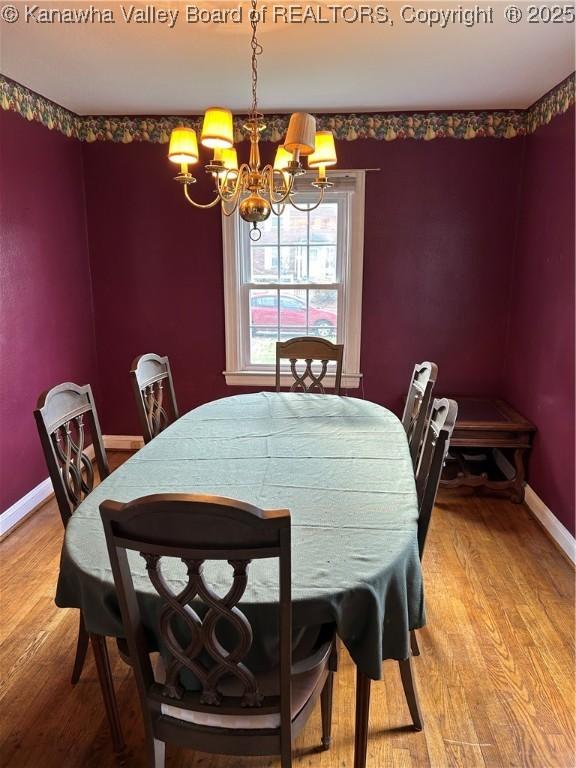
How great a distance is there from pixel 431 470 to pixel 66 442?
1251mm

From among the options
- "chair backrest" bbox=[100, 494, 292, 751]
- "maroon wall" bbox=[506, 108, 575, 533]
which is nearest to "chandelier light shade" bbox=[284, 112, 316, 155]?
"chair backrest" bbox=[100, 494, 292, 751]

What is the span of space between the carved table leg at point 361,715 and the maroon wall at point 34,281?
2.33 metres

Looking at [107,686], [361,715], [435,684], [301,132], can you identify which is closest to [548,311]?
[301,132]

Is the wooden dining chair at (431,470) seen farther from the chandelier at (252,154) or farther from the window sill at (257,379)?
the window sill at (257,379)

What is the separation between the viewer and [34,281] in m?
3.08

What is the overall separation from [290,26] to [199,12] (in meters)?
0.38

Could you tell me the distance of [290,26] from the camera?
6.88ft

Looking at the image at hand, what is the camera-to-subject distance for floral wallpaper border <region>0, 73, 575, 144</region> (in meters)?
3.26

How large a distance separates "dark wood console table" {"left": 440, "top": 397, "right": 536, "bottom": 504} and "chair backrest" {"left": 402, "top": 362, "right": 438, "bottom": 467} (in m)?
0.77

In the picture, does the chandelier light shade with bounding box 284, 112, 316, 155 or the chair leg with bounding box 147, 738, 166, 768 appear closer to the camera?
the chair leg with bounding box 147, 738, 166, 768

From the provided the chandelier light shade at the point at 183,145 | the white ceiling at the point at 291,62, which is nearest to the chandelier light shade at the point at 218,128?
the chandelier light shade at the point at 183,145

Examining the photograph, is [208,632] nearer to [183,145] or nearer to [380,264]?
[183,145]

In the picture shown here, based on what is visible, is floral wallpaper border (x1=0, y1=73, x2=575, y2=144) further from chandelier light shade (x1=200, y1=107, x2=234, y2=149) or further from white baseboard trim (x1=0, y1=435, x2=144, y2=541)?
white baseboard trim (x1=0, y1=435, x2=144, y2=541)

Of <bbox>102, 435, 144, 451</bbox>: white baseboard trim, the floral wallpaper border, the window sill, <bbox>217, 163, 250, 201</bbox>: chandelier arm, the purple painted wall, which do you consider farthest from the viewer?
<bbox>102, 435, 144, 451</bbox>: white baseboard trim
